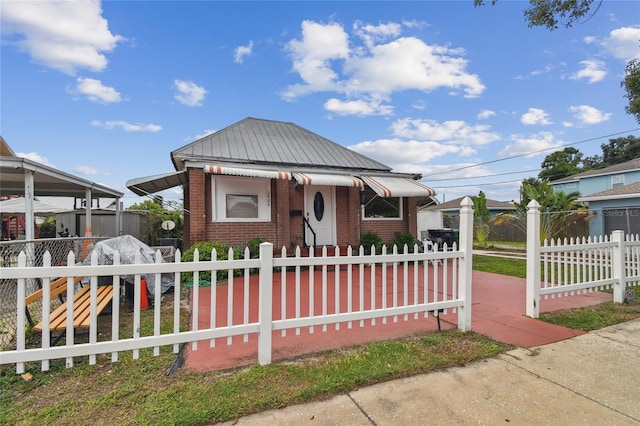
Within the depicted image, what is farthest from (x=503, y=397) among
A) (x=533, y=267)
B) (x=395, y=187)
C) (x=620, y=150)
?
(x=620, y=150)

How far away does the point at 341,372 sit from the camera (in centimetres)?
297

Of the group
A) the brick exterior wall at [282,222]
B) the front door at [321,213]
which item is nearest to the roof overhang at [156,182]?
the brick exterior wall at [282,222]

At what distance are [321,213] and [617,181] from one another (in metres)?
23.7

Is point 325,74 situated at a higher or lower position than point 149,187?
higher

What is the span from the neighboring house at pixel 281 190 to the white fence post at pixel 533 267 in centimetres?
485

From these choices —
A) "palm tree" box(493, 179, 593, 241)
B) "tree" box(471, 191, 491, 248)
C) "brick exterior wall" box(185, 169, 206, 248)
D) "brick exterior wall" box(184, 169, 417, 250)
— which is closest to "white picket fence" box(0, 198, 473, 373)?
"brick exterior wall" box(185, 169, 206, 248)

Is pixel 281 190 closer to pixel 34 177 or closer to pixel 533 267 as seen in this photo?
pixel 34 177

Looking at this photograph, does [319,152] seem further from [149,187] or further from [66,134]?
[66,134]

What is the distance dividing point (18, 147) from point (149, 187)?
11.1 metres

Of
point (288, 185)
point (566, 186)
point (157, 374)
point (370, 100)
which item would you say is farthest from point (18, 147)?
point (566, 186)

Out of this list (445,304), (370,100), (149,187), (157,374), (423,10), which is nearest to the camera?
(157,374)

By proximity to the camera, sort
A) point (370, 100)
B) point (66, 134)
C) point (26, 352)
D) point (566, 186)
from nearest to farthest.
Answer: point (26, 352) → point (66, 134) → point (370, 100) → point (566, 186)

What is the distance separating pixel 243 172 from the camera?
28.2 feet

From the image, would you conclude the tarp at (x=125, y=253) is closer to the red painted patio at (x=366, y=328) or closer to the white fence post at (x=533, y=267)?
the red painted patio at (x=366, y=328)
